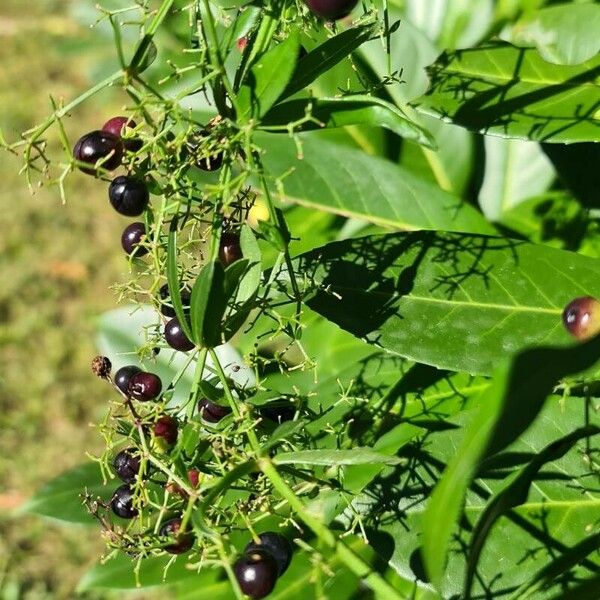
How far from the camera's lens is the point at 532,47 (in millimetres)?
1281

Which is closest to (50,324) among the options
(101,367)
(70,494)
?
(70,494)

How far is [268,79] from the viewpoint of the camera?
89 centimetres

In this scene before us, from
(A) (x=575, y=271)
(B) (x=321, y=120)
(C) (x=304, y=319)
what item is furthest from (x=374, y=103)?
(C) (x=304, y=319)

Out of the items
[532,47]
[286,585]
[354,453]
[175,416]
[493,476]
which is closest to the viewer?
[354,453]

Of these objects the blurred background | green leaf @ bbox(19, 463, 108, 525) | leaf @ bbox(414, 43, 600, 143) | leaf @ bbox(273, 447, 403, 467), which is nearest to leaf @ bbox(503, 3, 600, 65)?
leaf @ bbox(414, 43, 600, 143)

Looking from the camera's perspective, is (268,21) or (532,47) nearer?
(268,21)

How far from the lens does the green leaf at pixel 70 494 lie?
1526mm

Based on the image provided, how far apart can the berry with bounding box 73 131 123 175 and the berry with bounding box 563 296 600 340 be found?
0.46 metres

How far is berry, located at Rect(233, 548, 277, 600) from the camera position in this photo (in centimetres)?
83

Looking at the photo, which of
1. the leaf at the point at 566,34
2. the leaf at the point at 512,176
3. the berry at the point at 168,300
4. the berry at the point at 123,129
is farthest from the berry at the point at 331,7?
the leaf at the point at 512,176

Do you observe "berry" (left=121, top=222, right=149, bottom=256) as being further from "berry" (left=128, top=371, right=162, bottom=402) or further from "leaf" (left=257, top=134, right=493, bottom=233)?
"leaf" (left=257, top=134, right=493, bottom=233)

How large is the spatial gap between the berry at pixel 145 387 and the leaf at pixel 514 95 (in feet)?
1.44

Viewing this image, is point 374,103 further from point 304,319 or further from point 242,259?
point 304,319

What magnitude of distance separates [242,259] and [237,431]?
148mm
